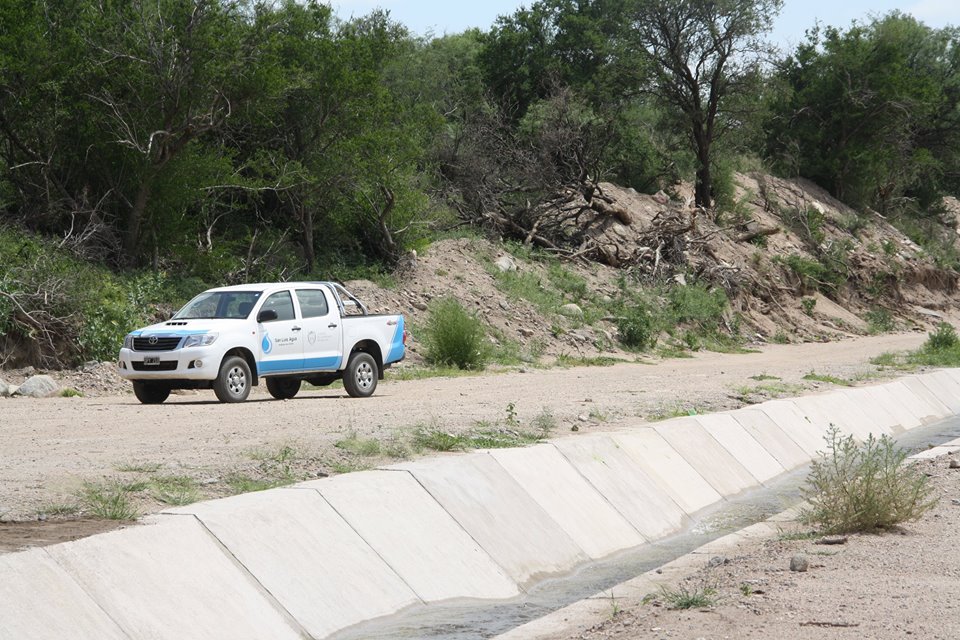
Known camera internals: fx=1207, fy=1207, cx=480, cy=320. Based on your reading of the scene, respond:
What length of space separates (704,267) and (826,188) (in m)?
19.6

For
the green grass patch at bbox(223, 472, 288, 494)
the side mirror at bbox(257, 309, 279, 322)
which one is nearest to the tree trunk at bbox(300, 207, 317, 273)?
the side mirror at bbox(257, 309, 279, 322)

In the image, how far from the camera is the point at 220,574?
7.44 meters

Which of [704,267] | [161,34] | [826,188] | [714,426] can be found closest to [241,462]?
[714,426]

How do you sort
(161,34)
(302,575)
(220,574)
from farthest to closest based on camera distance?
1. (161,34)
2. (302,575)
3. (220,574)

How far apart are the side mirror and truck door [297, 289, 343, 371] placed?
20.2 inches

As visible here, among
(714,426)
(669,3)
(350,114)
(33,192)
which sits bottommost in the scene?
(714,426)

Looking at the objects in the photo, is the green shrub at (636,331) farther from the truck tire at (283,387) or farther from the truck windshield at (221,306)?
the truck windshield at (221,306)

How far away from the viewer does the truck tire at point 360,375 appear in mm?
19891

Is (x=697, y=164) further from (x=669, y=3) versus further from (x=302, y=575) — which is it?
(x=302, y=575)

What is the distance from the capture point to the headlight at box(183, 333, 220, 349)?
18.0 meters

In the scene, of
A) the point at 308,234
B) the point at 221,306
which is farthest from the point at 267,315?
the point at 308,234

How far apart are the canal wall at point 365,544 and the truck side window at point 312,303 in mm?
7012

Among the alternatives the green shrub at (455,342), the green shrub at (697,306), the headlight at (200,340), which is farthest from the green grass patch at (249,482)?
the green shrub at (697,306)

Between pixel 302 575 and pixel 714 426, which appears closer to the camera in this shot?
pixel 302 575
